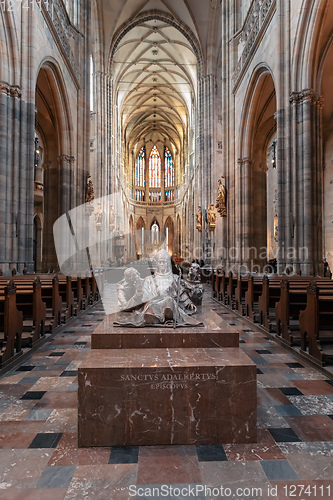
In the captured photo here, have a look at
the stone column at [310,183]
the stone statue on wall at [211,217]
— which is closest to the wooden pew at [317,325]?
the stone column at [310,183]

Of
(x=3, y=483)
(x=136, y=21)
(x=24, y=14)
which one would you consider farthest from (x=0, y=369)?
(x=136, y=21)

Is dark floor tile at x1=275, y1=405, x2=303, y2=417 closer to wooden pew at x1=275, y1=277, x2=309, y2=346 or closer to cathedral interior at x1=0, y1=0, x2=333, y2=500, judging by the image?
cathedral interior at x1=0, y1=0, x2=333, y2=500

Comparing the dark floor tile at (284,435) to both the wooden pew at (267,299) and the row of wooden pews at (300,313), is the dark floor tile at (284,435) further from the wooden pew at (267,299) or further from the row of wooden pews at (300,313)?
the wooden pew at (267,299)

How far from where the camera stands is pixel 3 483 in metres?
2.26

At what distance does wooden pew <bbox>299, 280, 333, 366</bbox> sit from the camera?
4574mm

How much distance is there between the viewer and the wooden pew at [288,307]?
18.3 ft

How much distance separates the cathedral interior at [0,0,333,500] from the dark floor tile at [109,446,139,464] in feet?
0.05

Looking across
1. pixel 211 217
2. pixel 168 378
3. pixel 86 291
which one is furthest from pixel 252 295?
pixel 211 217

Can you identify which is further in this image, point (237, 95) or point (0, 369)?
point (237, 95)

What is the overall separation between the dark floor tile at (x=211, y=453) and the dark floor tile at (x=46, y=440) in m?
1.16

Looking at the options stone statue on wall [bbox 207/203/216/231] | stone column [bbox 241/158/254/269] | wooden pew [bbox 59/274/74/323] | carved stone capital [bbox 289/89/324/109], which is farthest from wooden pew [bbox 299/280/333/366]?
stone statue on wall [bbox 207/203/216/231]

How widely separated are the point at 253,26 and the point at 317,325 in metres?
12.9

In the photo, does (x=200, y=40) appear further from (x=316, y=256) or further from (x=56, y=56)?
(x=316, y=256)

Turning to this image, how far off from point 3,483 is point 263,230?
14.8 m
